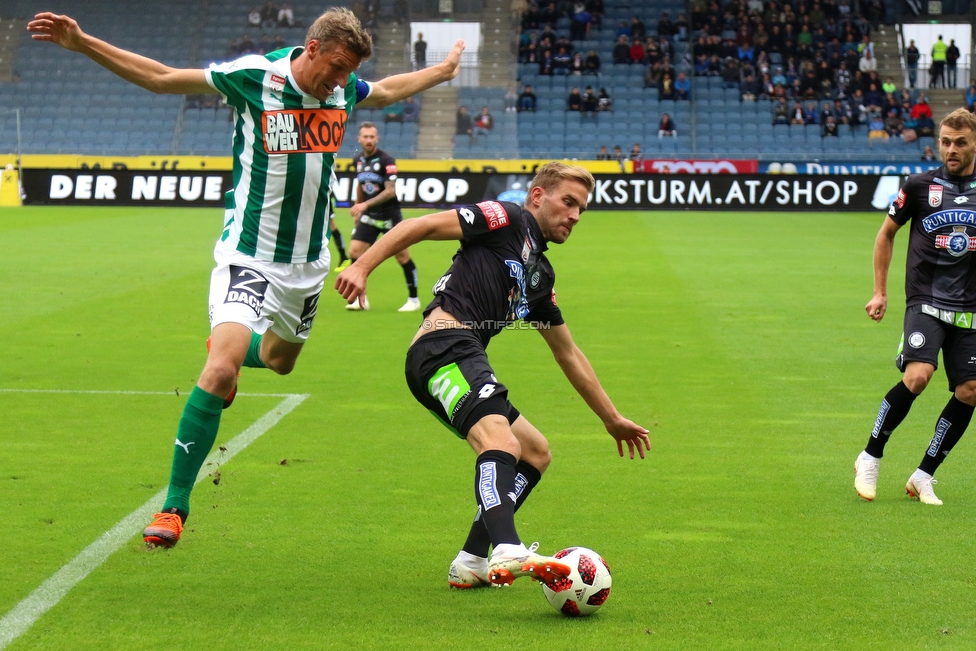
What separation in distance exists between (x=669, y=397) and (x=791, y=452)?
188 cm

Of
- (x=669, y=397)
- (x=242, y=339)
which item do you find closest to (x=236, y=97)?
(x=242, y=339)

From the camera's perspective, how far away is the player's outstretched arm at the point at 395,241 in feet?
14.3

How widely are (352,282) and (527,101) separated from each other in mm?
38485

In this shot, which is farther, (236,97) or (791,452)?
(791,452)

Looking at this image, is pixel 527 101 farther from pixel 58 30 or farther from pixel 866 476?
pixel 58 30

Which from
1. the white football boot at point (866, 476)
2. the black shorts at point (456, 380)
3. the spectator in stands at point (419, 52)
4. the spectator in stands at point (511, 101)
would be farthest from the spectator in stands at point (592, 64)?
the black shorts at point (456, 380)

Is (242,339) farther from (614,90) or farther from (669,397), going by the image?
(614,90)

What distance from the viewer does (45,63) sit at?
45438 mm

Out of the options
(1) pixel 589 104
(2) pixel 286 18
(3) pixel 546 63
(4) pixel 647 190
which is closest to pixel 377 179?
(4) pixel 647 190

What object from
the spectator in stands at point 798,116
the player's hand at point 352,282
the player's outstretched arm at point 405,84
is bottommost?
the spectator in stands at point 798,116

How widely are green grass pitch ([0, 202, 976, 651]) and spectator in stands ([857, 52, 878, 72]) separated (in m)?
31.8

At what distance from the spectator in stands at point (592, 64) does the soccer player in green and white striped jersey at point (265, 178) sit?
3872cm

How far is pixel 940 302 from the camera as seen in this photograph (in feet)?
20.8

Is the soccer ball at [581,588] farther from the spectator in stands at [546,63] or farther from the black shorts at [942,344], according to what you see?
the spectator in stands at [546,63]
